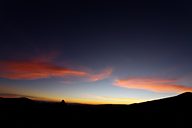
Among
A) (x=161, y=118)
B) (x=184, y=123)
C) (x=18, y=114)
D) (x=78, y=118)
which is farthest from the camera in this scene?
(x=18, y=114)

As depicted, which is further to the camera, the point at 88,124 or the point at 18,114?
the point at 18,114

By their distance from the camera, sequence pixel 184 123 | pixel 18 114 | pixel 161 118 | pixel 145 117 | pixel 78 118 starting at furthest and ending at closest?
pixel 18 114 → pixel 78 118 → pixel 145 117 → pixel 161 118 → pixel 184 123

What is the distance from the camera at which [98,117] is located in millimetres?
33219

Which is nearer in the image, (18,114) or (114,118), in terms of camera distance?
(114,118)

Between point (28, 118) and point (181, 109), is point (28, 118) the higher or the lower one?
the lower one

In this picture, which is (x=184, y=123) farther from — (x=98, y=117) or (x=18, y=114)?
(x=18, y=114)

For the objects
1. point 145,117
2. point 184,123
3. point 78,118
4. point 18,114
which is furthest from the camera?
point 18,114

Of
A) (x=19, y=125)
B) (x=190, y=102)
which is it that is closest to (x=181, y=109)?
(x=190, y=102)

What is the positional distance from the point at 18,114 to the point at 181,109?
2632 cm

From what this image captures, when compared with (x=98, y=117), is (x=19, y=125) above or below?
below

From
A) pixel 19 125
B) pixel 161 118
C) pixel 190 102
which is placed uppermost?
pixel 190 102

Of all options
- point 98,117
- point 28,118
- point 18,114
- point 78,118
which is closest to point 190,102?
point 98,117

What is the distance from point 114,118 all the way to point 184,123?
10.4m

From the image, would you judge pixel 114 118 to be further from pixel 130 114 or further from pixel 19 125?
pixel 19 125
